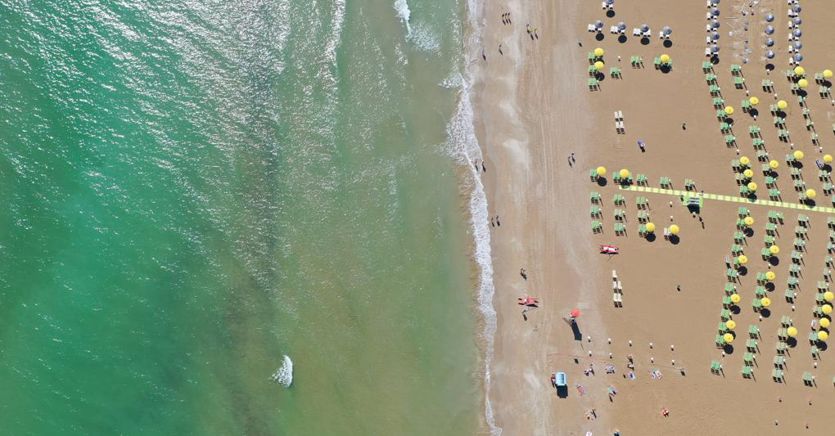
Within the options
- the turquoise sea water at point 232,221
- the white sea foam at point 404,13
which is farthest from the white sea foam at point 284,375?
the white sea foam at point 404,13

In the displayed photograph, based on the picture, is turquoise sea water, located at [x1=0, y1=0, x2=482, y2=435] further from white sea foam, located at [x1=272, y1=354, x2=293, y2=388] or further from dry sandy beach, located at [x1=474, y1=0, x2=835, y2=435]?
dry sandy beach, located at [x1=474, y1=0, x2=835, y2=435]

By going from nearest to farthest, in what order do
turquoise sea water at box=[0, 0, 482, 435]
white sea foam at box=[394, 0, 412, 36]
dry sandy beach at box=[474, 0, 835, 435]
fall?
dry sandy beach at box=[474, 0, 835, 435] → turquoise sea water at box=[0, 0, 482, 435] → white sea foam at box=[394, 0, 412, 36]

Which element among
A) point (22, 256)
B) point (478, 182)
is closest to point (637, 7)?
point (478, 182)

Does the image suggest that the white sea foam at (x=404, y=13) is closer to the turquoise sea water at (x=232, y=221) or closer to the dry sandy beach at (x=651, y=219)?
the turquoise sea water at (x=232, y=221)

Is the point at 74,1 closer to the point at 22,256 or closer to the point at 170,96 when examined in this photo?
the point at 170,96

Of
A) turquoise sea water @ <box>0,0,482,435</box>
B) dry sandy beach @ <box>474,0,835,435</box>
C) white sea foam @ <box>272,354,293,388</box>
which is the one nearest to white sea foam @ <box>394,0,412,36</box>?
turquoise sea water @ <box>0,0,482,435</box>

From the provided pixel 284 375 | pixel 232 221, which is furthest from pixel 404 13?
pixel 284 375
